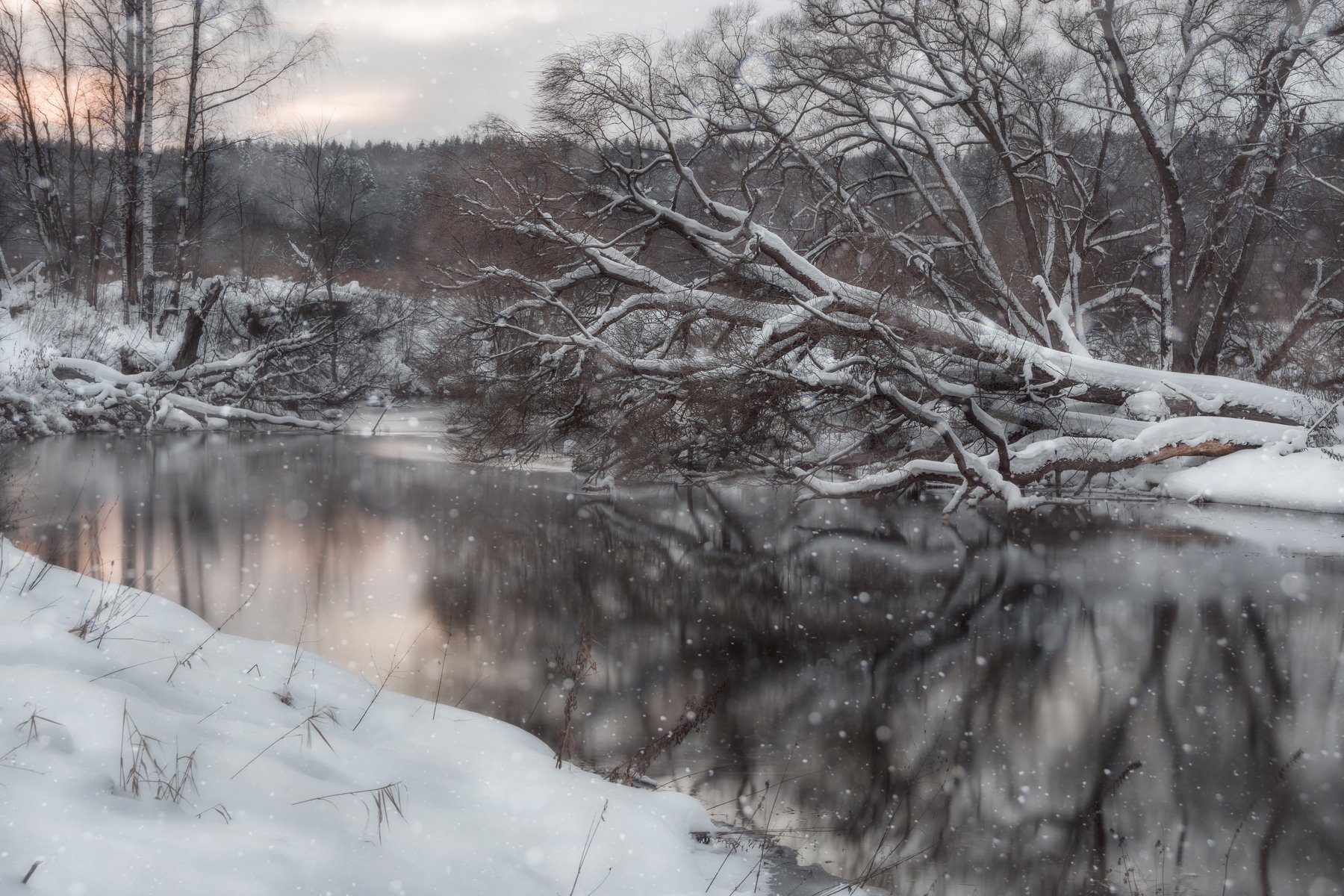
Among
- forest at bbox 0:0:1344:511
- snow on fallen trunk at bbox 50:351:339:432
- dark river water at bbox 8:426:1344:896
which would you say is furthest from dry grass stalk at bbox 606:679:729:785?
snow on fallen trunk at bbox 50:351:339:432

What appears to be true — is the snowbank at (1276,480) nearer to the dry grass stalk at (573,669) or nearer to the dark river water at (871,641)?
the dark river water at (871,641)

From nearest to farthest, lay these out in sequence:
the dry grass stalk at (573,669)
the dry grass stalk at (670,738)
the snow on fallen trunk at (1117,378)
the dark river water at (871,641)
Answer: the dark river water at (871,641) < the dry grass stalk at (670,738) < the dry grass stalk at (573,669) < the snow on fallen trunk at (1117,378)

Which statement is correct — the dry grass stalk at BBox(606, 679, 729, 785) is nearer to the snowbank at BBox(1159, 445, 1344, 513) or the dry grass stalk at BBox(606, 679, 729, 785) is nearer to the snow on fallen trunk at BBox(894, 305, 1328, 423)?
the snow on fallen trunk at BBox(894, 305, 1328, 423)

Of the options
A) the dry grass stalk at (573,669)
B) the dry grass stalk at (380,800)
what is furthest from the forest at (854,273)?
the dry grass stalk at (380,800)

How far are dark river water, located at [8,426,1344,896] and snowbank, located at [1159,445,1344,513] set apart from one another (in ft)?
1.14

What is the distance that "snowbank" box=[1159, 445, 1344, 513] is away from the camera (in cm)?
1273

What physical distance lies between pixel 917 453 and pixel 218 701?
423 inches

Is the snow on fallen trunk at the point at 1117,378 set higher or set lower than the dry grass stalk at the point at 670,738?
higher

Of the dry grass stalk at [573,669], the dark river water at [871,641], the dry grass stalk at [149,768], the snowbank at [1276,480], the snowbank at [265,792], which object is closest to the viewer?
the snowbank at [265,792]

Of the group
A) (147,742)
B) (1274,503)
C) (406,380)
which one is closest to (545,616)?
(147,742)

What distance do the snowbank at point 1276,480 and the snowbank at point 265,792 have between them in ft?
40.0

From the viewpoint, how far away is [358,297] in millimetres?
26359

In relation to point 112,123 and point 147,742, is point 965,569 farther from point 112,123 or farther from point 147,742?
point 112,123

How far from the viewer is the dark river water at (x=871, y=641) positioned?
179 inches
